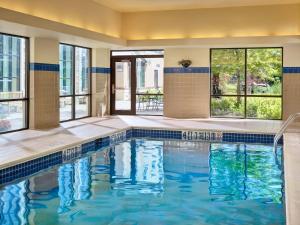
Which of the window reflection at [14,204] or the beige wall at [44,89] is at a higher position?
the beige wall at [44,89]

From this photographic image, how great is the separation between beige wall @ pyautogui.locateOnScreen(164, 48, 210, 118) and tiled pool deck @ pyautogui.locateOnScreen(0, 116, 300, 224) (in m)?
0.69

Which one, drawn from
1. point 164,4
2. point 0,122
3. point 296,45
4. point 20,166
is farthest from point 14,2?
point 296,45

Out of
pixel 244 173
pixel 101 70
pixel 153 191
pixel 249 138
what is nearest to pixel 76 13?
pixel 101 70

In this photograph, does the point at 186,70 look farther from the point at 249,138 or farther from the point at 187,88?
the point at 249,138

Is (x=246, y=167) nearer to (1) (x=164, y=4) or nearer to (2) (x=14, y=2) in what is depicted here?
(2) (x=14, y=2)

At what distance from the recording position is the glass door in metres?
14.1

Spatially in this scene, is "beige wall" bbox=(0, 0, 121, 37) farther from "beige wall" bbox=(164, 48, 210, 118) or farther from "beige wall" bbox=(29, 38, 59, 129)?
"beige wall" bbox=(164, 48, 210, 118)

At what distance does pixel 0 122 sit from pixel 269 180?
20.2 feet

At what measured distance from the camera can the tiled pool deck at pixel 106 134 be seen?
4887 mm

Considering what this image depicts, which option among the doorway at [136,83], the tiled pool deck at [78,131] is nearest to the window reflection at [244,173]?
the tiled pool deck at [78,131]

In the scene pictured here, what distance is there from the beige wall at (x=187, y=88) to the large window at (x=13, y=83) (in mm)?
4887

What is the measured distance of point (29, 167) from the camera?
655 cm

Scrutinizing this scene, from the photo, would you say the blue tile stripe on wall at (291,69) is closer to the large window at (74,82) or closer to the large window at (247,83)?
the large window at (247,83)

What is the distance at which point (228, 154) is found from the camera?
27.7ft
